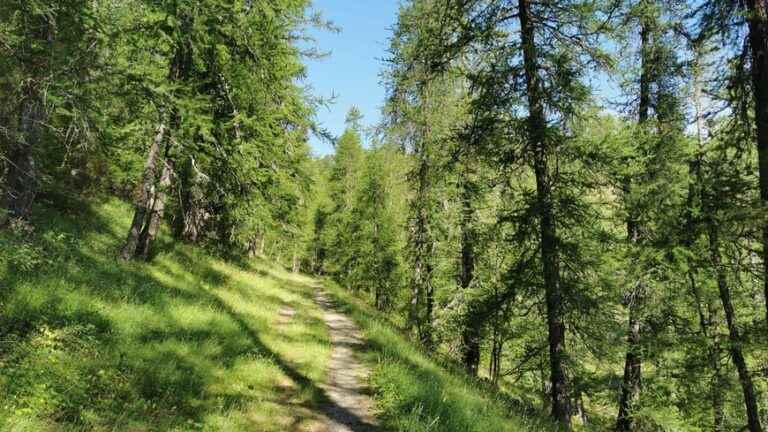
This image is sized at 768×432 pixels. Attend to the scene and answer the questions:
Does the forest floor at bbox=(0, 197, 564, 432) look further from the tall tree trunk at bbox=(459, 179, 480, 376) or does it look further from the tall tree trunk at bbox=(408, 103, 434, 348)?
the tall tree trunk at bbox=(408, 103, 434, 348)

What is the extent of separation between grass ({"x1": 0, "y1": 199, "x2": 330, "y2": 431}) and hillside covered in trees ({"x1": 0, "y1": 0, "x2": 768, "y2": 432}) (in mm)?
49

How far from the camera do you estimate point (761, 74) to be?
6.96 meters

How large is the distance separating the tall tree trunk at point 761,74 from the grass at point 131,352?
8118mm

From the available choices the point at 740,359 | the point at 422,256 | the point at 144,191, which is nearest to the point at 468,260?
the point at 422,256

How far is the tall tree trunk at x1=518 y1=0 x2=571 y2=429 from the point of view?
8.48 m

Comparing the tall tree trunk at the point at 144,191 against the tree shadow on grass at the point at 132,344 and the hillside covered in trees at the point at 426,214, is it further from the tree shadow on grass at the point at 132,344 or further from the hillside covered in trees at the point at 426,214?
the tree shadow on grass at the point at 132,344

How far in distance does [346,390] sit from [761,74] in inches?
358

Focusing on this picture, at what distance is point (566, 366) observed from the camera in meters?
9.00

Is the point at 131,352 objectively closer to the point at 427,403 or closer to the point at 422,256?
the point at 427,403

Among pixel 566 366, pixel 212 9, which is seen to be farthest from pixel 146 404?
pixel 212 9

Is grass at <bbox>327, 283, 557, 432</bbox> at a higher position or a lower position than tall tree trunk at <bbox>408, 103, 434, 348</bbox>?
lower

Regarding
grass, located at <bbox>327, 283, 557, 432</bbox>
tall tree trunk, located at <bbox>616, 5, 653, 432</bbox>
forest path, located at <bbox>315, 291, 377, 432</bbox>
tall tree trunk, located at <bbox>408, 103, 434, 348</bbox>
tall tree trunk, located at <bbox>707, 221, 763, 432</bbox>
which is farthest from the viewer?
tall tree trunk, located at <bbox>408, 103, 434, 348</bbox>

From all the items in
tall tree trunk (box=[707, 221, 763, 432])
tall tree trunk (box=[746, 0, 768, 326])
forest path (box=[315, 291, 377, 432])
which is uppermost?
tall tree trunk (box=[746, 0, 768, 326])

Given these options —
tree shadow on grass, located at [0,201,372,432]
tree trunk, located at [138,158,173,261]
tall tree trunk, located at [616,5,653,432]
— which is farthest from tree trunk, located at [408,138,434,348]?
tree trunk, located at [138,158,173,261]
